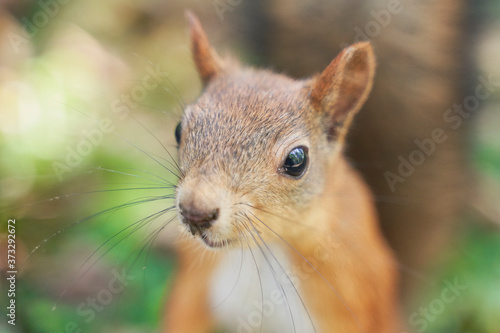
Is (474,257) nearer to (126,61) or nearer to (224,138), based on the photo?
(224,138)

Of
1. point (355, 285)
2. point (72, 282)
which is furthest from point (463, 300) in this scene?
point (72, 282)

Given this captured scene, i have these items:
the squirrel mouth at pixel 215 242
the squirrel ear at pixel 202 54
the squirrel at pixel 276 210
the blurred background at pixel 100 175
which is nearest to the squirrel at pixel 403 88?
the blurred background at pixel 100 175

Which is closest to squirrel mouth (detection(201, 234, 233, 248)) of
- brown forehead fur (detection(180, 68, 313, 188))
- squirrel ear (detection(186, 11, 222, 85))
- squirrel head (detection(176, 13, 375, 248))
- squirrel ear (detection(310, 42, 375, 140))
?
squirrel head (detection(176, 13, 375, 248))

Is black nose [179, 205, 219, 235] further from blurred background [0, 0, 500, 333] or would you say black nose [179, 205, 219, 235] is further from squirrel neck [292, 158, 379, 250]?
blurred background [0, 0, 500, 333]

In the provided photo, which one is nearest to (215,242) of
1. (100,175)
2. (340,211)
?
(340,211)

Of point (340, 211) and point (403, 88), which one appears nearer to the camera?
point (340, 211)

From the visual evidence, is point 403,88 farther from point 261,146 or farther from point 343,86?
point 261,146
